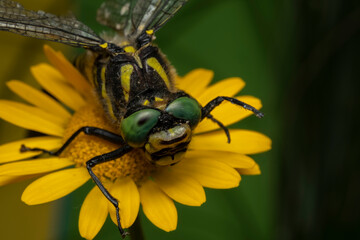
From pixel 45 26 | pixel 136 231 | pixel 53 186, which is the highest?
pixel 45 26

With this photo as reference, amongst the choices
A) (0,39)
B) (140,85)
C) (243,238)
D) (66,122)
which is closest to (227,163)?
(140,85)

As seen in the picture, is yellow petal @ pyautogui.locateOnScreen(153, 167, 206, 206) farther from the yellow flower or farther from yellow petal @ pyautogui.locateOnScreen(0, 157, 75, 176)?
yellow petal @ pyautogui.locateOnScreen(0, 157, 75, 176)

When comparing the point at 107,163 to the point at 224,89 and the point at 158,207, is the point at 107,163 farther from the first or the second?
the point at 224,89

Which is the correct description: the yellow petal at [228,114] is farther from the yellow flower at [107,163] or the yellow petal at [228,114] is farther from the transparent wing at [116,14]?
the transparent wing at [116,14]

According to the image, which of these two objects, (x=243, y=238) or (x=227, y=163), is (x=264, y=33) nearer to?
(x=243, y=238)

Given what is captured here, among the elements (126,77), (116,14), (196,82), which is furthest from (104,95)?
(116,14)

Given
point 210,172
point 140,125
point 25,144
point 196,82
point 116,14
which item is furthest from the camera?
point 116,14

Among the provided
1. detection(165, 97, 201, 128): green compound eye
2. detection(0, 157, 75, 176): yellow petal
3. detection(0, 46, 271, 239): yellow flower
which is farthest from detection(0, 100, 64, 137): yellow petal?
detection(165, 97, 201, 128): green compound eye
